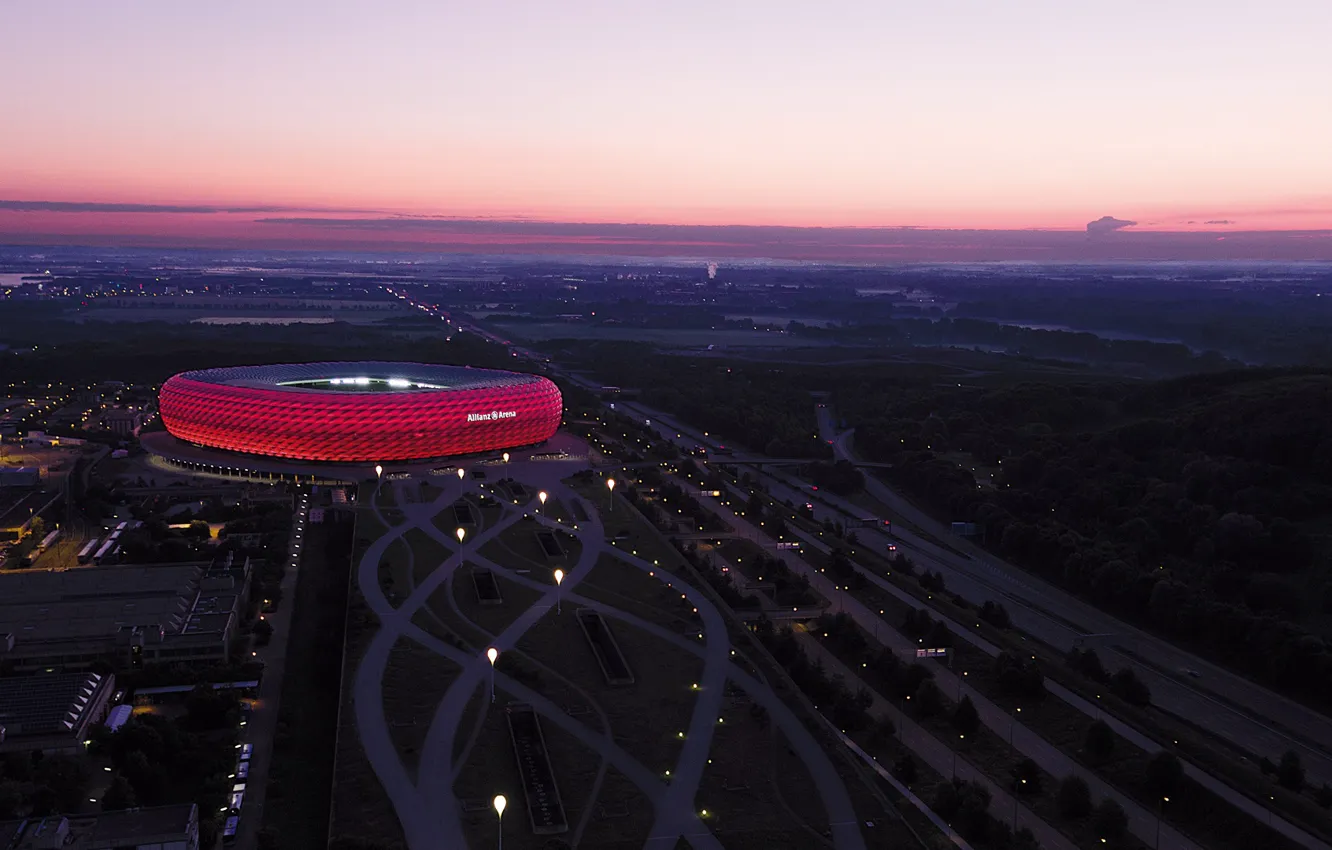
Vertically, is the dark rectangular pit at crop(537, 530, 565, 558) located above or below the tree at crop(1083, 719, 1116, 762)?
below

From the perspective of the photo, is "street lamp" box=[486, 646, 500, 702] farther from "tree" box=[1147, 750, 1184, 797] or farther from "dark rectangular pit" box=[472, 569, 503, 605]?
"tree" box=[1147, 750, 1184, 797]

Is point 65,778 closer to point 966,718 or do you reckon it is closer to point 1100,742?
point 966,718

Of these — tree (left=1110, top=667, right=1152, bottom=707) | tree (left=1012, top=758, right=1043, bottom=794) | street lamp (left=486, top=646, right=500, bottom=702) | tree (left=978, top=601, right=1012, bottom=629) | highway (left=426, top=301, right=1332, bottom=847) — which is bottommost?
highway (left=426, top=301, right=1332, bottom=847)

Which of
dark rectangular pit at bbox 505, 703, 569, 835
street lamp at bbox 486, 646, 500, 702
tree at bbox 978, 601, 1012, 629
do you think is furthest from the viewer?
tree at bbox 978, 601, 1012, 629

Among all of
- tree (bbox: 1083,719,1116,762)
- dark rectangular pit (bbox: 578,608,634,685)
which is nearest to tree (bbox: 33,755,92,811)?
dark rectangular pit (bbox: 578,608,634,685)

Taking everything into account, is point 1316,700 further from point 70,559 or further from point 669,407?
point 669,407

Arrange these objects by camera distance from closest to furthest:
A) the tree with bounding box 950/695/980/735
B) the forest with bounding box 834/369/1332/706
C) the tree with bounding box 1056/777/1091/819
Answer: the tree with bounding box 1056/777/1091/819 → the tree with bounding box 950/695/980/735 → the forest with bounding box 834/369/1332/706
